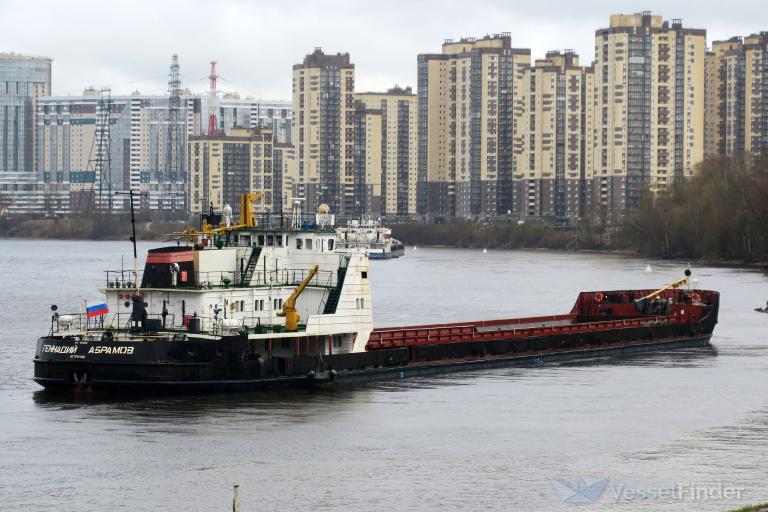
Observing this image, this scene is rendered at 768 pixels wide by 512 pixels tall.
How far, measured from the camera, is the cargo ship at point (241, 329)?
36250mm

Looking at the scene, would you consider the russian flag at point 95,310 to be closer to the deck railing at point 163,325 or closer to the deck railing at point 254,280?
the deck railing at point 163,325

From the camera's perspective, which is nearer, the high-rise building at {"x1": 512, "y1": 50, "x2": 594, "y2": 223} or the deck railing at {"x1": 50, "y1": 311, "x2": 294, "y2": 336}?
the deck railing at {"x1": 50, "y1": 311, "x2": 294, "y2": 336}

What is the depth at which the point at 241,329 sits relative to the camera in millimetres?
37312

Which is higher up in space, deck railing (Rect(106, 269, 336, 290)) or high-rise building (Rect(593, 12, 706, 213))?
high-rise building (Rect(593, 12, 706, 213))

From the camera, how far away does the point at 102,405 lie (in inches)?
1405

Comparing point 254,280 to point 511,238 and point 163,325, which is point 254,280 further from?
point 511,238

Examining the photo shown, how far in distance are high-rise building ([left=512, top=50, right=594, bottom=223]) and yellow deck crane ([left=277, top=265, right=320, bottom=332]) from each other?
489 ft

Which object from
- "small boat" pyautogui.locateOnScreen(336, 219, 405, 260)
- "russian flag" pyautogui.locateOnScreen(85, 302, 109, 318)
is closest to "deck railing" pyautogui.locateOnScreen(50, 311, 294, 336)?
"russian flag" pyautogui.locateOnScreen(85, 302, 109, 318)

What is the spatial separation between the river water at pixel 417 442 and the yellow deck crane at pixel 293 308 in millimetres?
1926

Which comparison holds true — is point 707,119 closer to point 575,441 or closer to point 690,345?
point 690,345

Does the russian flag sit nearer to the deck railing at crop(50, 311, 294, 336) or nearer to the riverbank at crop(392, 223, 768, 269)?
the deck railing at crop(50, 311, 294, 336)

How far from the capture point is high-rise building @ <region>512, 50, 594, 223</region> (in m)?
190

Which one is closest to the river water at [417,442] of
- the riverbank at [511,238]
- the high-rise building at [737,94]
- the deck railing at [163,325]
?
the deck railing at [163,325]

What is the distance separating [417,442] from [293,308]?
7.26m
